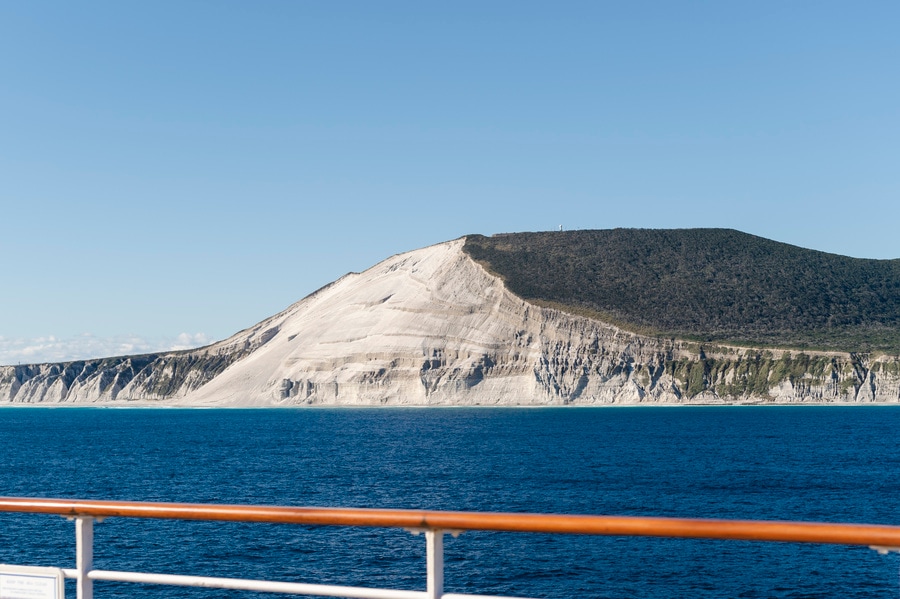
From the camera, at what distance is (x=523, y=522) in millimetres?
4500

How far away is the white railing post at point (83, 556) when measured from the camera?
5.28 metres

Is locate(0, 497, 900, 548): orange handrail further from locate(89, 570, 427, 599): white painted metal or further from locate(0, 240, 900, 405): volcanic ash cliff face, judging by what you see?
locate(0, 240, 900, 405): volcanic ash cliff face

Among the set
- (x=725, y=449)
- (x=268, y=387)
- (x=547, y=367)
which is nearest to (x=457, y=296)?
(x=547, y=367)

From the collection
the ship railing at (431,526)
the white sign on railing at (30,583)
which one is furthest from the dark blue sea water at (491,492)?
the ship railing at (431,526)

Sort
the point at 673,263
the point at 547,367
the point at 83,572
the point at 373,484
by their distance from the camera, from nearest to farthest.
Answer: the point at 83,572
the point at 373,484
the point at 547,367
the point at 673,263

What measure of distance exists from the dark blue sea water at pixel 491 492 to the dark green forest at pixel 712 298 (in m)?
56.0

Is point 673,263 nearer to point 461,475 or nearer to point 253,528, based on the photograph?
point 461,475

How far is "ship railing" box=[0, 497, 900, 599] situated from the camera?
165 inches

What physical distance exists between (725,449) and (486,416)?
57.4m

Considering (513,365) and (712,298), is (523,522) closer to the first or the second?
(513,365)

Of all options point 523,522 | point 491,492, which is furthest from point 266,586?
point 491,492

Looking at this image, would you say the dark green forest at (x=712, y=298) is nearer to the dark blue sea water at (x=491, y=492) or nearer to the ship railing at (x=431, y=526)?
the dark blue sea water at (x=491, y=492)

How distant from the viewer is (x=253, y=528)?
40938 millimetres

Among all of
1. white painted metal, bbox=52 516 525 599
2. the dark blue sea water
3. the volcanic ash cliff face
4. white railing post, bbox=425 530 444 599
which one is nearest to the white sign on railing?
white painted metal, bbox=52 516 525 599
